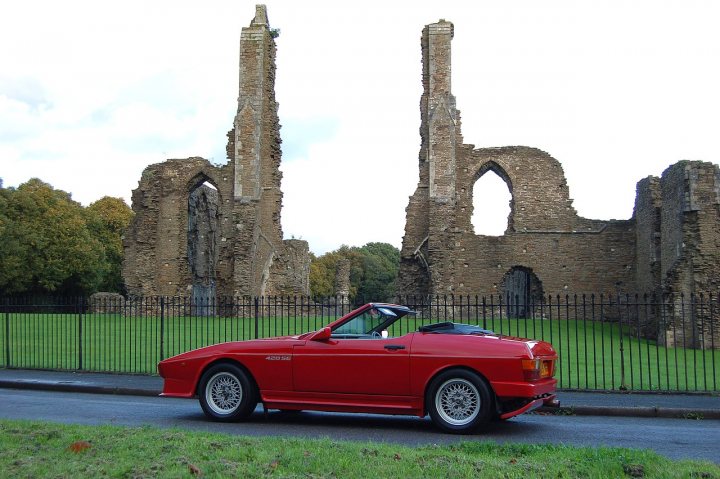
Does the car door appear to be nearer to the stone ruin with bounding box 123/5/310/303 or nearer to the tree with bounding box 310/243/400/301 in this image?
the stone ruin with bounding box 123/5/310/303

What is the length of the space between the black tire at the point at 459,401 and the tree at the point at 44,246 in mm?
47840

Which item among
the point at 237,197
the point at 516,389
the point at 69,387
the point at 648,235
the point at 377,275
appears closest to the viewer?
the point at 516,389

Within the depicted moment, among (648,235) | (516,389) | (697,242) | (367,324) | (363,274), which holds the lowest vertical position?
(516,389)

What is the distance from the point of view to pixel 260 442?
7.68 metres

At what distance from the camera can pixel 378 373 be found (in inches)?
373

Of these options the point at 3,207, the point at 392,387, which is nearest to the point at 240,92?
the point at 3,207

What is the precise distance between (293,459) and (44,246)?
172 ft

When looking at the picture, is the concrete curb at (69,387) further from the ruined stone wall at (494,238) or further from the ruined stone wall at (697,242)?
the ruined stone wall at (494,238)

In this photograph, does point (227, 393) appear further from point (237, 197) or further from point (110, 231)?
point (110, 231)

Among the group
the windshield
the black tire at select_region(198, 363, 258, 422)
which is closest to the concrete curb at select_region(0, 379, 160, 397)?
the black tire at select_region(198, 363, 258, 422)

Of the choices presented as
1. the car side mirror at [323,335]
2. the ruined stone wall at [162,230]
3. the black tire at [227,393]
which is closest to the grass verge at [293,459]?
the black tire at [227,393]

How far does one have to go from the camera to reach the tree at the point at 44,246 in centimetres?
5181

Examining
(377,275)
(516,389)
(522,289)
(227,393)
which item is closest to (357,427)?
(227,393)

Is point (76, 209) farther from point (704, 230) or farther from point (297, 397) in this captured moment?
point (297, 397)
